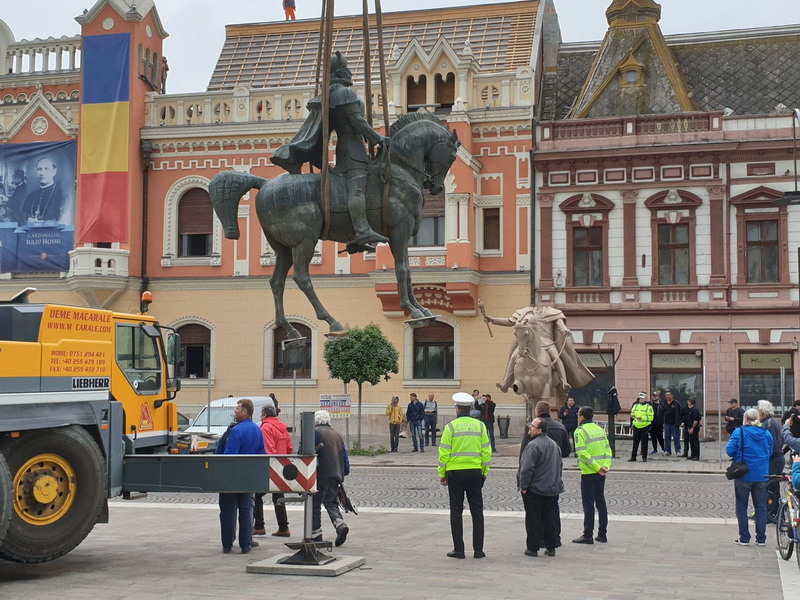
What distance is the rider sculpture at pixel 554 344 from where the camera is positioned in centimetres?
2594

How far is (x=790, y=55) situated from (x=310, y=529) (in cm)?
3088

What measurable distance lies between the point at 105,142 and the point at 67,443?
25.6 m

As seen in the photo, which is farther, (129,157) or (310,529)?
(129,157)

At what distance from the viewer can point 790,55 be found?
121 ft

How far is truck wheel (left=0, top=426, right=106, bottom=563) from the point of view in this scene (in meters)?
11.6

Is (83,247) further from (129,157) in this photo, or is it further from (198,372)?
(198,372)

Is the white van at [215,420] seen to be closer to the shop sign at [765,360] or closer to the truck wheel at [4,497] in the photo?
the shop sign at [765,360]

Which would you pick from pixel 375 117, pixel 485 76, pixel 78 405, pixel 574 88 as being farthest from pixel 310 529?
pixel 574 88

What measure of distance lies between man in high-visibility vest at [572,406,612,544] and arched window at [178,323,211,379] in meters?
24.3

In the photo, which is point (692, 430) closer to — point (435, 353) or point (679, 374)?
point (679, 374)

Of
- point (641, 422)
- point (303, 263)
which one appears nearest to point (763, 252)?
point (641, 422)

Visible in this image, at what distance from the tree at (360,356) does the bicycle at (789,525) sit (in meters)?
16.9

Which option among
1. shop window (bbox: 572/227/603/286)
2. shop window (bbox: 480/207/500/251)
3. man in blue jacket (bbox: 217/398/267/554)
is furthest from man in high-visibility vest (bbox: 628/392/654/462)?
man in blue jacket (bbox: 217/398/267/554)

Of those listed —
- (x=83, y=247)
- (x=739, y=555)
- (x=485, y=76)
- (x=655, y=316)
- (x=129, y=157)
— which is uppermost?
(x=485, y=76)
